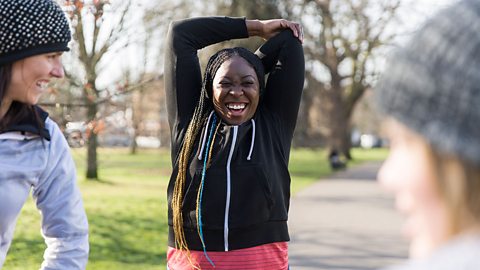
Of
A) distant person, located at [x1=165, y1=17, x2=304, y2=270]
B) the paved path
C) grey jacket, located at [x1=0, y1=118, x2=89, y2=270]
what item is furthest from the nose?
Answer: the paved path

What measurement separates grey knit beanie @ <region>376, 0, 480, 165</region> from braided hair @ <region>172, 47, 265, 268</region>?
1839 millimetres

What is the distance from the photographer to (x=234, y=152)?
2.91m

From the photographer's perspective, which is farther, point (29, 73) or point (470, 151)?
point (29, 73)

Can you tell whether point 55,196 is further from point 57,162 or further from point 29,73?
point 29,73

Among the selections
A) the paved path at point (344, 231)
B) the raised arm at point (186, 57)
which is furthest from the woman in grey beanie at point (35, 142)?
the paved path at point (344, 231)

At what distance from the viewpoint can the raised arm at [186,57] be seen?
3096 millimetres

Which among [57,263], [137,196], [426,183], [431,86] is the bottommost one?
[137,196]

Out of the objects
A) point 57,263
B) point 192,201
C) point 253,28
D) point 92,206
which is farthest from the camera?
point 92,206

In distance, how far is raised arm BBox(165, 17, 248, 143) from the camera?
310 centimetres

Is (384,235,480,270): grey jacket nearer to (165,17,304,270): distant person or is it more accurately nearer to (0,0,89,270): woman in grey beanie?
(0,0,89,270): woman in grey beanie

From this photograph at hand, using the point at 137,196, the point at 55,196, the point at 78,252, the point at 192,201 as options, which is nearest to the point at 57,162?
the point at 55,196

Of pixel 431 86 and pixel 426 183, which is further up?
pixel 431 86

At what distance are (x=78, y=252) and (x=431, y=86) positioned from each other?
1.47 m

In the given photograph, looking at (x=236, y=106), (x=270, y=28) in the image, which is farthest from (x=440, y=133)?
(x=270, y=28)
